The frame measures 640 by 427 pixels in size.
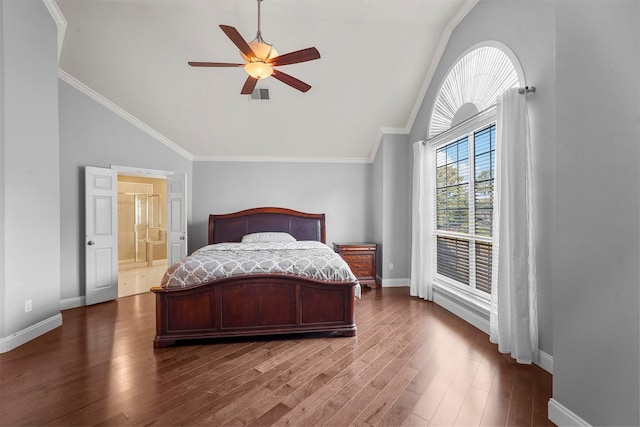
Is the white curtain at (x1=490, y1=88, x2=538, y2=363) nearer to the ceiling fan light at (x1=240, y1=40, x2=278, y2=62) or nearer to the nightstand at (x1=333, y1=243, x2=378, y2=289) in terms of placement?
the ceiling fan light at (x1=240, y1=40, x2=278, y2=62)

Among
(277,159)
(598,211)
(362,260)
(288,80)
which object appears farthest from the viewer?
(277,159)

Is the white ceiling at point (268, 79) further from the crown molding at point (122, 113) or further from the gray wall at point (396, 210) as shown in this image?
the gray wall at point (396, 210)

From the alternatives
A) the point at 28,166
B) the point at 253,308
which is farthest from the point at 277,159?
the point at 28,166

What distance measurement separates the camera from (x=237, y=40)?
7.19 feet

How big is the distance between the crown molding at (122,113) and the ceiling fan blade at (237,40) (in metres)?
3.03

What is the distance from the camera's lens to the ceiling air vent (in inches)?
161

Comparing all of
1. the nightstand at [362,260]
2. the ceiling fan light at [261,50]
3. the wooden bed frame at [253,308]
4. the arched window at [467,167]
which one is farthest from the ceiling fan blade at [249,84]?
the nightstand at [362,260]

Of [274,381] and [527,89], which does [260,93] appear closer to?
[527,89]

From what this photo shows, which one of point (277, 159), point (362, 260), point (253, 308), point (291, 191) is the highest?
point (277, 159)

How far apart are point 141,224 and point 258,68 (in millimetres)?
6699

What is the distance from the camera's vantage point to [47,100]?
120 inches

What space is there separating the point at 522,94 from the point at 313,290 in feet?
8.55

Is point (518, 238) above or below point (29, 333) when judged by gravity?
above

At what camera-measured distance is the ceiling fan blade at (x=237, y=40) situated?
209 centimetres
